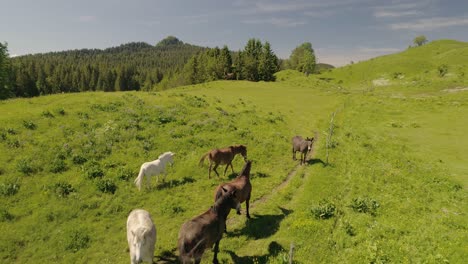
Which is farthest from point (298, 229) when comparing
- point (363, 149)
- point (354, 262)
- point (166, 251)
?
point (363, 149)

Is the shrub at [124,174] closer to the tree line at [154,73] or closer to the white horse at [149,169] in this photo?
the white horse at [149,169]

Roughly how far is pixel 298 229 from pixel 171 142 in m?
14.7

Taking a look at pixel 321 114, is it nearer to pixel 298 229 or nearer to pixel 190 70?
pixel 298 229

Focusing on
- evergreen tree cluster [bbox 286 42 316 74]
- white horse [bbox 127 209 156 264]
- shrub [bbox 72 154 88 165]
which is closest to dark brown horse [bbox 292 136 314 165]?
white horse [bbox 127 209 156 264]

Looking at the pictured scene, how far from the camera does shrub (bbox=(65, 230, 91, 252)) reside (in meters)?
12.3

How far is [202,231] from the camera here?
384 inches

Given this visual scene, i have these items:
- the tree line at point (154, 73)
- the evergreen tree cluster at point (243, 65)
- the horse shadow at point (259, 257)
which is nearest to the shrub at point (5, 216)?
the horse shadow at point (259, 257)

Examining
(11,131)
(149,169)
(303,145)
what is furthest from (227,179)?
(11,131)

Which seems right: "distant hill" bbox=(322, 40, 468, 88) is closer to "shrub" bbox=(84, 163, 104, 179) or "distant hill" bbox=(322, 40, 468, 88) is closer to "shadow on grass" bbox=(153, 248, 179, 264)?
"shrub" bbox=(84, 163, 104, 179)

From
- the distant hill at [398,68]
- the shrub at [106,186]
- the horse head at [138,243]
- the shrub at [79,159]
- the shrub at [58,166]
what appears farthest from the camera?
the distant hill at [398,68]

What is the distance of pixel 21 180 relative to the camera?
682 inches

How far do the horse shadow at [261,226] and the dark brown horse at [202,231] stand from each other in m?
2.53

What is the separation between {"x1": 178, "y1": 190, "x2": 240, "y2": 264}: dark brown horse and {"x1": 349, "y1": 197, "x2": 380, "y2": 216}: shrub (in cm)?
777

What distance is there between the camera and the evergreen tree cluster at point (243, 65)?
316 ft
